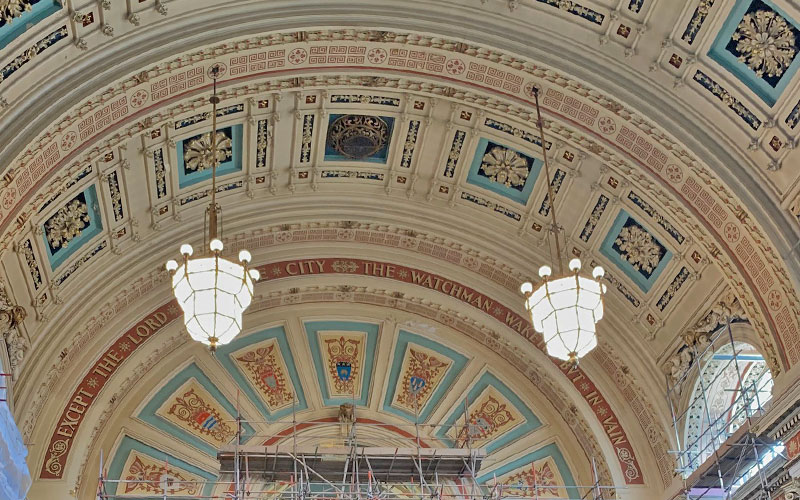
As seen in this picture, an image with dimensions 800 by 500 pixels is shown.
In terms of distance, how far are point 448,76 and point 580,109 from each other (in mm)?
1498

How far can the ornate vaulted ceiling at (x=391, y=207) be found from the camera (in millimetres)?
10195

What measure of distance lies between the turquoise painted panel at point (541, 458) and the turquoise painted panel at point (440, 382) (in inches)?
45.9

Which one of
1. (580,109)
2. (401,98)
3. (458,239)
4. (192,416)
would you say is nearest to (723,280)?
(580,109)

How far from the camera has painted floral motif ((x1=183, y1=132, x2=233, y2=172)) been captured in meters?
11.9

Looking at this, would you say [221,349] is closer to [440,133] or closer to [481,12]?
[440,133]

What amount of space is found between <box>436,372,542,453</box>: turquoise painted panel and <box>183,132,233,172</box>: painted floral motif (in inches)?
180

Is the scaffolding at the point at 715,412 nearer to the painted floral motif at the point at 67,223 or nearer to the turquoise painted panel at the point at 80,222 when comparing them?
the turquoise painted panel at the point at 80,222

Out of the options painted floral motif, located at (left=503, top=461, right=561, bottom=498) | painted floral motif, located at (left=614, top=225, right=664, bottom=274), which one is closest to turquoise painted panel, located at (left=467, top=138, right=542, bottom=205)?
painted floral motif, located at (left=614, top=225, right=664, bottom=274)

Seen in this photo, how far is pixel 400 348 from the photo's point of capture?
14039 millimetres

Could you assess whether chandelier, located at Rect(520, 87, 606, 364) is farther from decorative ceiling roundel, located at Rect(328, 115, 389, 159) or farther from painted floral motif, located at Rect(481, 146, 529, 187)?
decorative ceiling roundel, located at Rect(328, 115, 389, 159)

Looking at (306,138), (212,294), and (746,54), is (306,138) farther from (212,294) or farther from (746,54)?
(746,54)

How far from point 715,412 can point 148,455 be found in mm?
7048

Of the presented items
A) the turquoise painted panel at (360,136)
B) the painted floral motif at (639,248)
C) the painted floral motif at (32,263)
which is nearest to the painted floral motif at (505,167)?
the turquoise painted panel at (360,136)

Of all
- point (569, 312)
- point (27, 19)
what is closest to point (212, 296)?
point (27, 19)
